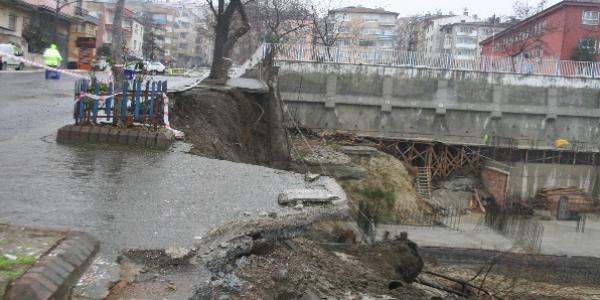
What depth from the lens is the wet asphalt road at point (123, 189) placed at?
202 inches

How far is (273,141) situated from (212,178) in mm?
9981

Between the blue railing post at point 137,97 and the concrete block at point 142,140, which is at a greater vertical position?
the blue railing post at point 137,97

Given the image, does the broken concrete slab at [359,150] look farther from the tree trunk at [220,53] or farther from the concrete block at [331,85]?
the tree trunk at [220,53]

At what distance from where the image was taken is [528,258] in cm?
1619

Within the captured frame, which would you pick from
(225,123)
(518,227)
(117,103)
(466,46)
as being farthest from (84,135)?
(466,46)

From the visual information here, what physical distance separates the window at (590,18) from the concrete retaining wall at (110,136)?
43122 millimetres

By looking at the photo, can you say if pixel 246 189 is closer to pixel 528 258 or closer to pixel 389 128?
pixel 528 258

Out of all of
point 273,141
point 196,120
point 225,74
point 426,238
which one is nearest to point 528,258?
point 426,238

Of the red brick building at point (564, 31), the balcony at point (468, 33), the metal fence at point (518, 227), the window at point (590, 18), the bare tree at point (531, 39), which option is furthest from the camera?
the balcony at point (468, 33)

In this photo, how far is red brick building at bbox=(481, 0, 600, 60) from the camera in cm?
4306

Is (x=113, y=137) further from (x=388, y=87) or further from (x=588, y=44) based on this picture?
(x=588, y=44)

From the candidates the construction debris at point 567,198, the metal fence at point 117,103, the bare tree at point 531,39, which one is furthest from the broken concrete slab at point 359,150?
the bare tree at point 531,39

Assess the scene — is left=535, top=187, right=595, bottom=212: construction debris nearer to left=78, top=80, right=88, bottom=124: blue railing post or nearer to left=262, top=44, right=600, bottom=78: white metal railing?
left=262, top=44, right=600, bottom=78: white metal railing

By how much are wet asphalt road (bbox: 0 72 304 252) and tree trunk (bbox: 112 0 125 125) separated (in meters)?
0.80
